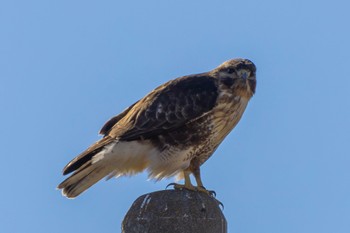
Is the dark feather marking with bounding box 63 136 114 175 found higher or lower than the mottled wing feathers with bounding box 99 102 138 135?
lower

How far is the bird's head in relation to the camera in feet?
28.5

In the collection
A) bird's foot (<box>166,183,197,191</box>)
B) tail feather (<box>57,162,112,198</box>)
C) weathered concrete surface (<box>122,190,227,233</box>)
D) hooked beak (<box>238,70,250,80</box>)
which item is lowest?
weathered concrete surface (<box>122,190,227,233</box>)

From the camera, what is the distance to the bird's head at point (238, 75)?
867 cm

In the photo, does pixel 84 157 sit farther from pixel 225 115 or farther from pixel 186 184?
pixel 225 115

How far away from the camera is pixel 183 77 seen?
8.80 meters

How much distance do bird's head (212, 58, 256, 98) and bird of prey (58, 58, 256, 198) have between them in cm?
2

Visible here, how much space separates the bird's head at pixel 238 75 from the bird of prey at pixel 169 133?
2 cm

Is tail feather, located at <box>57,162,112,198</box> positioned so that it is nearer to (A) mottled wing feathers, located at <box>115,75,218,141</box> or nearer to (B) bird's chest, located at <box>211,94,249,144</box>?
(A) mottled wing feathers, located at <box>115,75,218,141</box>

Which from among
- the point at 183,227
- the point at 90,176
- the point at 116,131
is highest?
the point at 116,131

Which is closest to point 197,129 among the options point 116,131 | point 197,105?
point 197,105

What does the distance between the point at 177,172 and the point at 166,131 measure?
1.50 feet

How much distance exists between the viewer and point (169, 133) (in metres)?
8.30

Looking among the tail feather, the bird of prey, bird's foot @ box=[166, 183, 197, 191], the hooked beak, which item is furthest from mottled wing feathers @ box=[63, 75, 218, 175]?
bird's foot @ box=[166, 183, 197, 191]

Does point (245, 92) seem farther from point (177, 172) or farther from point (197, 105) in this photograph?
point (177, 172)
